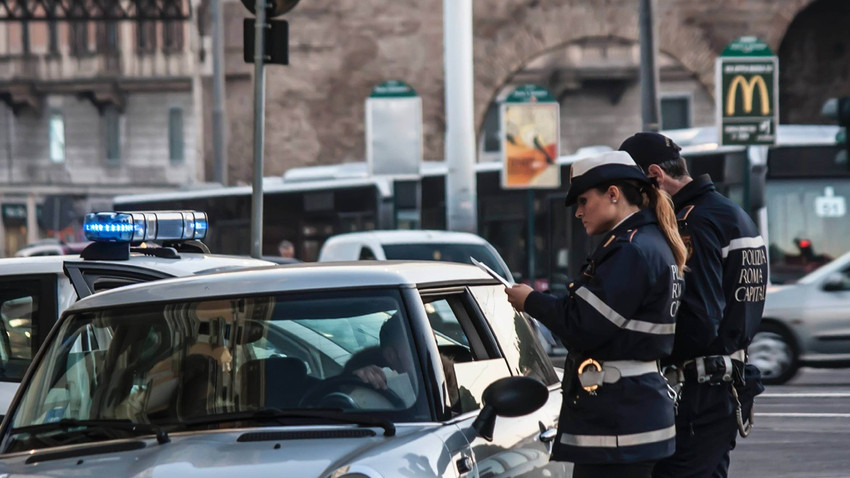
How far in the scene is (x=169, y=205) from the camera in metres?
30.0

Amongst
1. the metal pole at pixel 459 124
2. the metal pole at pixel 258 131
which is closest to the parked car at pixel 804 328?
the metal pole at pixel 459 124

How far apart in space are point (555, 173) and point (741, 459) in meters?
11.7

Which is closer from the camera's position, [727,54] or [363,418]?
[363,418]

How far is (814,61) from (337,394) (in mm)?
39187

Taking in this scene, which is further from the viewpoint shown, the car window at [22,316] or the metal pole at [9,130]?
the metal pole at [9,130]

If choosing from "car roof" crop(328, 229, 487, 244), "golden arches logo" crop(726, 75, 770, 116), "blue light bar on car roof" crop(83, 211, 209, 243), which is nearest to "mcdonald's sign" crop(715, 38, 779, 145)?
"golden arches logo" crop(726, 75, 770, 116)

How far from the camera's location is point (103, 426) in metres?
4.74

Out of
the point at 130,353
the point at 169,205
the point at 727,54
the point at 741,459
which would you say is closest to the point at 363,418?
the point at 130,353

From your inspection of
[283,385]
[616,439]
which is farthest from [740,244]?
[283,385]

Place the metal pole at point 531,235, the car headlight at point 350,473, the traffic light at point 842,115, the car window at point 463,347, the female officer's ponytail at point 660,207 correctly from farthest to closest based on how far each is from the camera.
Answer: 1. the metal pole at point 531,235
2. the traffic light at point 842,115
3. the car window at point 463,347
4. the female officer's ponytail at point 660,207
5. the car headlight at point 350,473

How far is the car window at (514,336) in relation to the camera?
5.34 m

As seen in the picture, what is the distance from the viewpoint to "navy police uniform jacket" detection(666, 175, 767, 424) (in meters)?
5.15

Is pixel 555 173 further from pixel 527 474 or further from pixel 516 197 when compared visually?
pixel 527 474

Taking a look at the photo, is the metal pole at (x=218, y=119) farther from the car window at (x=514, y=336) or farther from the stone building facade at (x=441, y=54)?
the car window at (x=514, y=336)
